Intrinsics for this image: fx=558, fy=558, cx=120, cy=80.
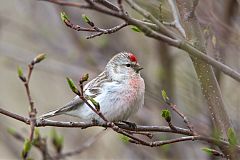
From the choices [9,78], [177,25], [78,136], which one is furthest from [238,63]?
[9,78]

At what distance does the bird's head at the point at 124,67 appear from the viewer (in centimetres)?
569

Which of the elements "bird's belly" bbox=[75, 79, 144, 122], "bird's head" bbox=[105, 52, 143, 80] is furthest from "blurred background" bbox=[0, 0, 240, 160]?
"bird's belly" bbox=[75, 79, 144, 122]

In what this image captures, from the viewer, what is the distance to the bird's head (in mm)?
5689

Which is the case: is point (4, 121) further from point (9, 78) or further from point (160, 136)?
point (9, 78)

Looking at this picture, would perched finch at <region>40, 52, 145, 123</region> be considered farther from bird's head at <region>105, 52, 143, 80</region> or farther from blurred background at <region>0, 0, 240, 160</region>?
blurred background at <region>0, 0, 240, 160</region>

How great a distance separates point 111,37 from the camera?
317 inches

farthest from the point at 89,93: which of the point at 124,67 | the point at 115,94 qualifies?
the point at 124,67

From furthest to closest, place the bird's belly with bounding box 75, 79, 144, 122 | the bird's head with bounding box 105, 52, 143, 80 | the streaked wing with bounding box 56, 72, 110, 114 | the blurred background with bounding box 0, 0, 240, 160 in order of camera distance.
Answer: the blurred background with bounding box 0, 0, 240, 160
the bird's head with bounding box 105, 52, 143, 80
the streaked wing with bounding box 56, 72, 110, 114
the bird's belly with bounding box 75, 79, 144, 122

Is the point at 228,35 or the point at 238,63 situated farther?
the point at 238,63

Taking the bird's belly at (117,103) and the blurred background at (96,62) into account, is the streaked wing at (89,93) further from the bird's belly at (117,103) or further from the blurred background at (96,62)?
the blurred background at (96,62)

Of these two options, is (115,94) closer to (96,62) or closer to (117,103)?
(117,103)

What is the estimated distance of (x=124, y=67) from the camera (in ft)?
19.0

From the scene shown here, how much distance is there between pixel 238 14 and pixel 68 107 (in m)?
1.92

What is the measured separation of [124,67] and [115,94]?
0.51 m
